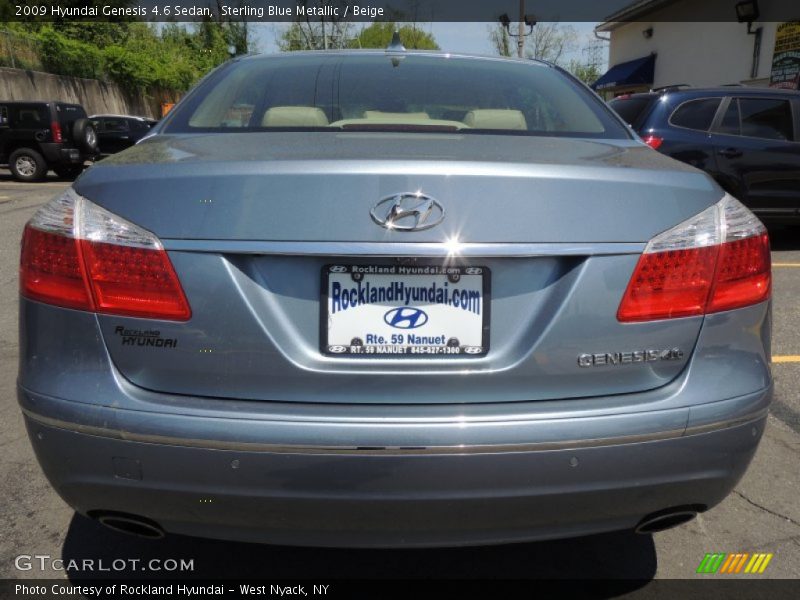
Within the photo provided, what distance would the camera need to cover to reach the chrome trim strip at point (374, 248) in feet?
5.39

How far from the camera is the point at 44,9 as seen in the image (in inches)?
1315

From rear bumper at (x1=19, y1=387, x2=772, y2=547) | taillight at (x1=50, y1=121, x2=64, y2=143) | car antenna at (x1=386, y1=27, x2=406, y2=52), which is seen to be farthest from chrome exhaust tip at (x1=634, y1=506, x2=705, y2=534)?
taillight at (x1=50, y1=121, x2=64, y2=143)

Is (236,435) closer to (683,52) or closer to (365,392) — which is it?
(365,392)

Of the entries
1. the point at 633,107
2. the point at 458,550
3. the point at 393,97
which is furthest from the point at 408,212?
the point at 633,107

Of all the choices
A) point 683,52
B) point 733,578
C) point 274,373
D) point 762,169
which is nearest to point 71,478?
point 274,373

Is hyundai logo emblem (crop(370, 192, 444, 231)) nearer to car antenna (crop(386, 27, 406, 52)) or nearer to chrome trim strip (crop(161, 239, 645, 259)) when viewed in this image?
chrome trim strip (crop(161, 239, 645, 259))

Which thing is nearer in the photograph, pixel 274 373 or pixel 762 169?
pixel 274 373

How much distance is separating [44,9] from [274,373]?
3770 centimetres

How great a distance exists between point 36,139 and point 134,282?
55.5ft

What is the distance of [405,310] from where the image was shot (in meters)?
1.71

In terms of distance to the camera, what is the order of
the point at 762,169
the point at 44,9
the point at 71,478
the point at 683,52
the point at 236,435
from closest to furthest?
the point at 236,435 → the point at 71,478 → the point at 762,169 → the point at 683,52 → the point at 44,9

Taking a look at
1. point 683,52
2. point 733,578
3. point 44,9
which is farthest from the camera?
point 44,9

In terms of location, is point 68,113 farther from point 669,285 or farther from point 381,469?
point 669,285

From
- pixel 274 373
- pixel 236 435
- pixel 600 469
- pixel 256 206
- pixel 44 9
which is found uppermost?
pixel 44 9
